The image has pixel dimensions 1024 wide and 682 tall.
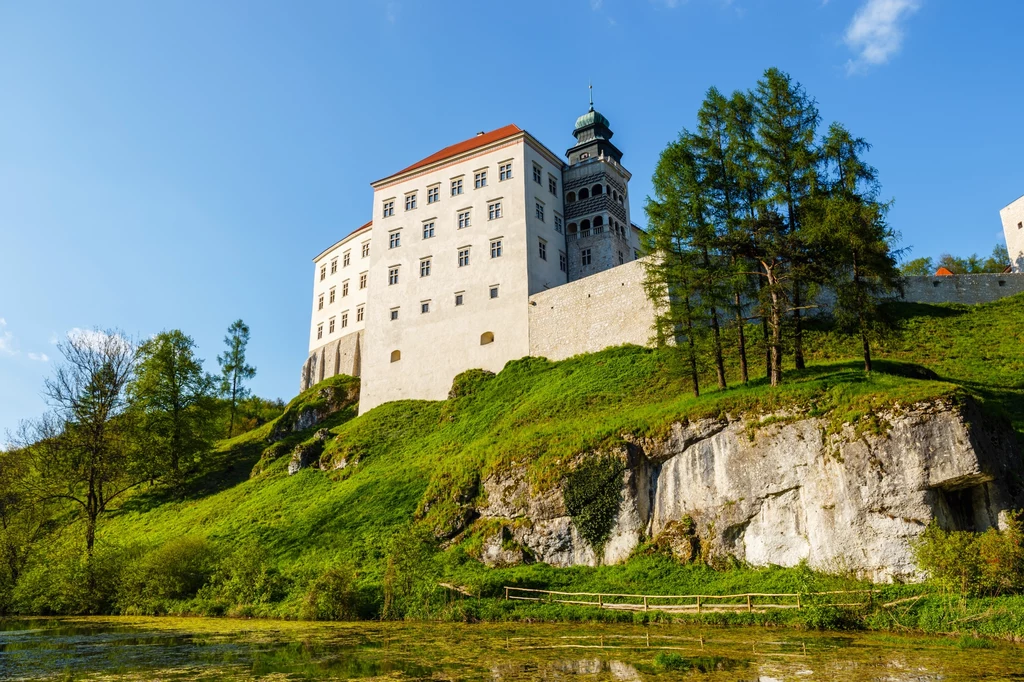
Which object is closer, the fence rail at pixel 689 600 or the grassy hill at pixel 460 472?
the fence rail at pixel 689 600

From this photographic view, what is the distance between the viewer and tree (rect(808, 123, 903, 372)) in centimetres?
2605

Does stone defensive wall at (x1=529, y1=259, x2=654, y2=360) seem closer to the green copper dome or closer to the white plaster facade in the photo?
the green copper dome

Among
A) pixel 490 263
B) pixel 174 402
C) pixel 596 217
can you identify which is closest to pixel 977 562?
pixel 490 263

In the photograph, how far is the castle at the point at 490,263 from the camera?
143 feet

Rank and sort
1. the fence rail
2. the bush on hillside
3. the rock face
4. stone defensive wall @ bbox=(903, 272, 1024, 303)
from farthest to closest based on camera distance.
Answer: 1. stone defensive wall @ bbox=(903, 272, 1024, 303)
2. the rock face
3. the fence rail
4. the bush on hillside

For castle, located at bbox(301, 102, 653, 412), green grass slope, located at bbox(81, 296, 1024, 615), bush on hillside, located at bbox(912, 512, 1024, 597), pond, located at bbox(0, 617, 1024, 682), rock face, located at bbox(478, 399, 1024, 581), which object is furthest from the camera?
castle, located at bbox(301, 102, 653, 412)

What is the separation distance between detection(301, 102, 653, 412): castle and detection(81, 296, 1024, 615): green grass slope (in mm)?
2333

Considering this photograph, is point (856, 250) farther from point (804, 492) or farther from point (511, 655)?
point (511, 655)

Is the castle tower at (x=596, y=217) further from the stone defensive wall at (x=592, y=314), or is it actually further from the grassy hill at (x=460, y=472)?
the grassy hill at (x=460, y=472)

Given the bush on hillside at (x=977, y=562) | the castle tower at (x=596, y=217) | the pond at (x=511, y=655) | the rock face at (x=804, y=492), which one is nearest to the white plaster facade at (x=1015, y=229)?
the castle tower at (x=596, y=217)

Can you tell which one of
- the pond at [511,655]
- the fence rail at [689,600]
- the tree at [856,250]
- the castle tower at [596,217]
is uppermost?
the castle tower at [596,217]

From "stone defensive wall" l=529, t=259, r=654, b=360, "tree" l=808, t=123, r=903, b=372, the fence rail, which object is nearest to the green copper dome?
"stone defensive wall" l=529, t=259, r=654, b=360

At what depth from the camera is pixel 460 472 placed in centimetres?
3161

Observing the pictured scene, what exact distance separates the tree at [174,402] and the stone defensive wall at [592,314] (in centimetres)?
2574
